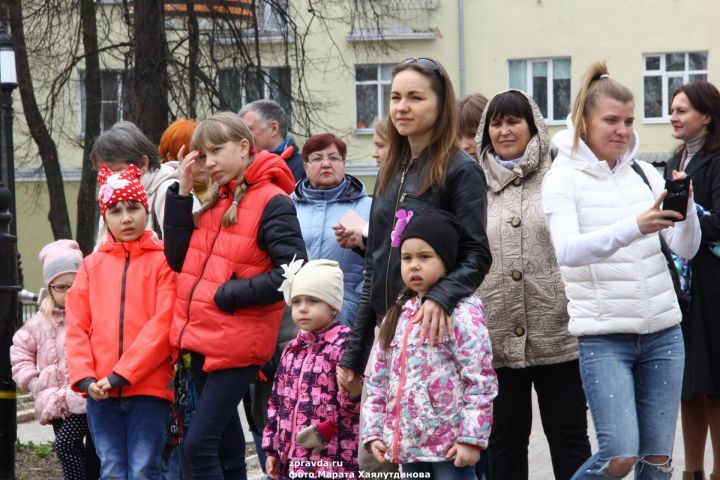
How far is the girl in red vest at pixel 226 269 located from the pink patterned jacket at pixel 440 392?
120cm

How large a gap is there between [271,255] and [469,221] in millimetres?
1338

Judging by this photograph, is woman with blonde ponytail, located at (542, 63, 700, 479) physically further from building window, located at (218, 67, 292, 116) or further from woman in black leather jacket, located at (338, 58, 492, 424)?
building window, located at (218, 67, 292, 116)

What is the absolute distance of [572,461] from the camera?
232 inches

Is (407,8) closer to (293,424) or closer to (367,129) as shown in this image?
(367,129)

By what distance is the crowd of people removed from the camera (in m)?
4.95

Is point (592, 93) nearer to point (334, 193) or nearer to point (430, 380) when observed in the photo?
point (430, 380)

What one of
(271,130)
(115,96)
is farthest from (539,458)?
(115,96)

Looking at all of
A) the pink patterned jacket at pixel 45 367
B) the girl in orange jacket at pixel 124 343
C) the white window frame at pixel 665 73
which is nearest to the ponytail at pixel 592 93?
the girl in orange jacket at pixel 124 343

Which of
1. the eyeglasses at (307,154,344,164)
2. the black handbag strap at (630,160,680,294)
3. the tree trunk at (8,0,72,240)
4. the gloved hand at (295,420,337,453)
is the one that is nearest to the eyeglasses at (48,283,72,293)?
the eyeglasses at (307,154,344,164)

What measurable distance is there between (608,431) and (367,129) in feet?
88.9

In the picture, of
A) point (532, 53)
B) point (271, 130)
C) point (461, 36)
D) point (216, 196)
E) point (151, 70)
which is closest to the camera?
point (216, 196)

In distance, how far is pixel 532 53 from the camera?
30.6 metres

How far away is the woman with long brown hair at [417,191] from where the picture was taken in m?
5.00

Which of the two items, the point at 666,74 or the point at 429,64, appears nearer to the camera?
the point at 429,64
